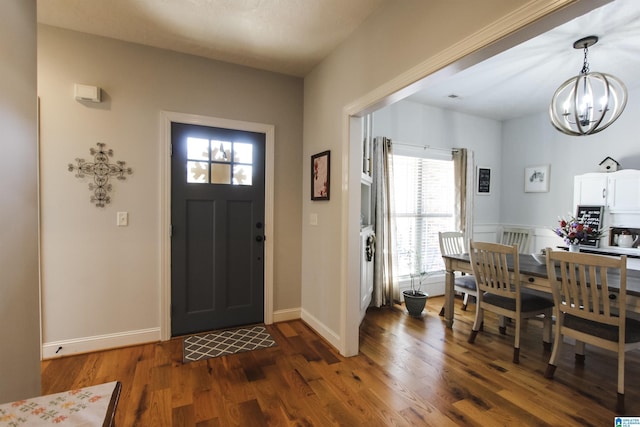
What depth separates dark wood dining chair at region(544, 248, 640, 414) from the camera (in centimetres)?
191

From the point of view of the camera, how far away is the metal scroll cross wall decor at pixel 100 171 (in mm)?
2541

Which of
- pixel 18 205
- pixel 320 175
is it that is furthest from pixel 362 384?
pixel 18 205

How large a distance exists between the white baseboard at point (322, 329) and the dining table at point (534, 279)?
52.5 inches

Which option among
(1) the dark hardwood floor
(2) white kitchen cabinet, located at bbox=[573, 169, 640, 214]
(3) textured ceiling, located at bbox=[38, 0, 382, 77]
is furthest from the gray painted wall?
(2) white kitchen cabinet, located at bbox=[573, 169, 640, 214]

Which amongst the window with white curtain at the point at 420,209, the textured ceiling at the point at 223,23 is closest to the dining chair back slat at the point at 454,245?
the window with white curtain at the point at 420,209

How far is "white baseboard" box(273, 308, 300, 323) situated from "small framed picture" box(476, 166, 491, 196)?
3469 millimetres

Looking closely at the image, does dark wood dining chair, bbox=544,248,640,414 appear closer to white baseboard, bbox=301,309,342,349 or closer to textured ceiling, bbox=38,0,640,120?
white baseboard, bbox=301,309,342,349

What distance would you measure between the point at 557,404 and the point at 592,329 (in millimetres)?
579

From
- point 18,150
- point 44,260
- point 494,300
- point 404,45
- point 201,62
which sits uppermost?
point 201,62

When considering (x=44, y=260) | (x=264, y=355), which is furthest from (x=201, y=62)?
(x=264, y=355)

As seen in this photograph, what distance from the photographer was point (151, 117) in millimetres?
2756

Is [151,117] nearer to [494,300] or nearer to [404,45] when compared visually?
[404,45]

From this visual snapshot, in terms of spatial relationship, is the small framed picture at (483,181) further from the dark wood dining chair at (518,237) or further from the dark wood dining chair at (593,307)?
the dark wood dining chair at (593,307)

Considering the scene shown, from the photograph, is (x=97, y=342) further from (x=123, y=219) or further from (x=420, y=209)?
(x=420, y=209)
